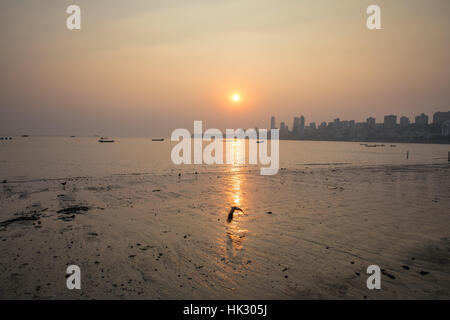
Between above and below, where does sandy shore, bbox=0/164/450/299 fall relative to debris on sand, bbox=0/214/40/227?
A: below

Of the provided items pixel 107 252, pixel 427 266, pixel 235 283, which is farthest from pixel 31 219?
pixel 427 266

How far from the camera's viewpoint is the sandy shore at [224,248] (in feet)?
21.3

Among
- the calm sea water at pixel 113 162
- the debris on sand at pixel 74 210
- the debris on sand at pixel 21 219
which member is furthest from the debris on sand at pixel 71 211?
the calm sea water at pixel 113 162

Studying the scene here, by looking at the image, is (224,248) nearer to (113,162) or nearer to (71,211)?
(71,211)

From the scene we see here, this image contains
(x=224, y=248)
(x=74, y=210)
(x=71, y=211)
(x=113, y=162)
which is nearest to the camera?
(x=224, y=248)

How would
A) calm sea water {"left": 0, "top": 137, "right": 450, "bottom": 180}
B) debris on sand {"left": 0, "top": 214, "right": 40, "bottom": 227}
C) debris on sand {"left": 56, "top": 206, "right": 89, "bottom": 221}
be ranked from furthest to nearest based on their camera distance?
1. calm sea water {"left": 0, "top": 137, "right": 450, "bottom": 180}
2. debris on sand {"left": 56, "top": 206, "right": 89, "bottom": 221}
3. debris on sand {"left": 0, "top": 214, "right": 40, "bottom": 227}

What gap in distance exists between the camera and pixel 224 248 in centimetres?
901

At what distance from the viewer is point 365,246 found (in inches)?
360

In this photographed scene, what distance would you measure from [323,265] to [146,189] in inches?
677

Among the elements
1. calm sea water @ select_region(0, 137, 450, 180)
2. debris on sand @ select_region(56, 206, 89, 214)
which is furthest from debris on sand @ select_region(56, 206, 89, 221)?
calm sea water @ select_region(0, 137, 450, 180)

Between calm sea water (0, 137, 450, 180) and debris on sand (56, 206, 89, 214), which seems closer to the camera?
debris on sand (56, 206, 89, 214)

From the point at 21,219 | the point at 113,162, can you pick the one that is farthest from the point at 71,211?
the point at 113,162

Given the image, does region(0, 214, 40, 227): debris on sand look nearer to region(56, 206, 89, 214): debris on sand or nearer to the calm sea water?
region(56, 206, 89, 214): debris on sand

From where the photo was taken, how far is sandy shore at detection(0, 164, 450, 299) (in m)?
6.50
